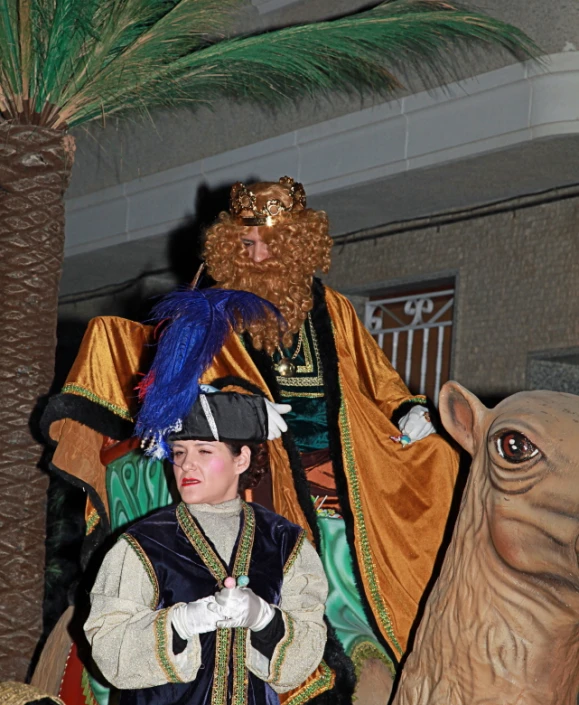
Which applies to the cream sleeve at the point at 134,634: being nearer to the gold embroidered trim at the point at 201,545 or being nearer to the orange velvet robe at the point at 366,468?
the gold embroidered trim at the point at 201,545

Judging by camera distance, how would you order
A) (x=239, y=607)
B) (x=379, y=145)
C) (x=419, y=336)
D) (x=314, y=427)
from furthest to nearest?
(x=419, y=336) → (x=379, y=145) → (x=314, y=427) → (x=239, y=607)

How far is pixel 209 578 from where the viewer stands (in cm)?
414

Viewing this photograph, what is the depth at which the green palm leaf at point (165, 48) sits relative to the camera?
22.4ft

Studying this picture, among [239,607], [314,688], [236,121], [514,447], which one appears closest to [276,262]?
[314,688]

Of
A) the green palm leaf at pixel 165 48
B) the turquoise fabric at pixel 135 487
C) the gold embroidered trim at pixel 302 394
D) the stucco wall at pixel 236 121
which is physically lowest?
Result: the turquoise fabric at pixel 135 487

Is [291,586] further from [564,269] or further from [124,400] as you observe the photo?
→ [564,269]

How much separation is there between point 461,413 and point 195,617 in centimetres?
91

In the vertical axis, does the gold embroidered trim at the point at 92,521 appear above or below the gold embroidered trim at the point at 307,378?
below

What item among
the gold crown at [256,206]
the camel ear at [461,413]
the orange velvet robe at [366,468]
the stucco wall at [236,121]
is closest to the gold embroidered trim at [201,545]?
the camel ear at [461,413]

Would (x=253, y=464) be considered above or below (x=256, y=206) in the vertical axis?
below

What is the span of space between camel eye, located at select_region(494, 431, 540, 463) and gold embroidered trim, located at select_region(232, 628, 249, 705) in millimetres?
982

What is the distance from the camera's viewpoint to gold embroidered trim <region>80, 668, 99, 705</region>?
16.7 ft

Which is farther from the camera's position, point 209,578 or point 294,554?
point 294,554

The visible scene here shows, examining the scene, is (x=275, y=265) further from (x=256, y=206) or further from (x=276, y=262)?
(x=256, y=206)
